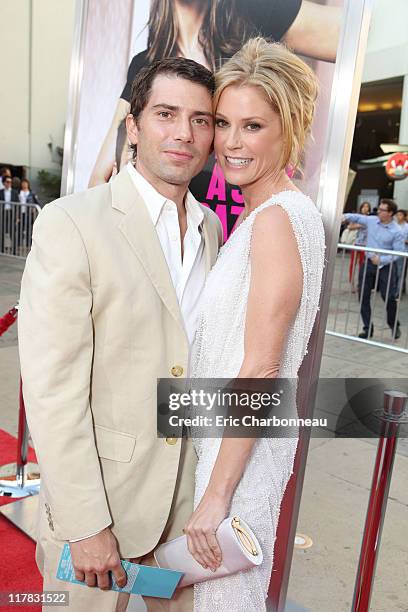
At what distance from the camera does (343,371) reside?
18.4ft

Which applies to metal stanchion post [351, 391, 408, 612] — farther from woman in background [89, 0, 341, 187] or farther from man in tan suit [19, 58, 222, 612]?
woman in background [89, 0, 341, 187]

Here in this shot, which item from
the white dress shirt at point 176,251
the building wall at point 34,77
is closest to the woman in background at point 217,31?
the white dress shirt at point 176,251

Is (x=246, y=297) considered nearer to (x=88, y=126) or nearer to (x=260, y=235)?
(x=260, y=235)

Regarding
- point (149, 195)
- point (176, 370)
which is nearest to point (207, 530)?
point (176, 370)

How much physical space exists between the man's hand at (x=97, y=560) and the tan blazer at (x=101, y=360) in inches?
1.4

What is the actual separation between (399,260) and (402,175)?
790 centimetres

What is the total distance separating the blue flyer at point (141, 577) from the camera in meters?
1.46

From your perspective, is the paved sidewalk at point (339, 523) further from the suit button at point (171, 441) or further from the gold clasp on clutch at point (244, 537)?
the suit button at point (171, 441)

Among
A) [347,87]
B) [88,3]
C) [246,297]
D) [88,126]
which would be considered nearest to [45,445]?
[246,297]

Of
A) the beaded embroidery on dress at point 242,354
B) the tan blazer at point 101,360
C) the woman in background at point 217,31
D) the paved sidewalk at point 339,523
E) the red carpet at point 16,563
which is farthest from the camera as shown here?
the paved sidewalk at point 339,523

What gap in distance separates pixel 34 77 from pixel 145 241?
60.1ft

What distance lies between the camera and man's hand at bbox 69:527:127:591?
1.44 meters

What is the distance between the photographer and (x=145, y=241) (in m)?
1.49

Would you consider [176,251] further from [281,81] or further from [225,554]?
[225,554]
